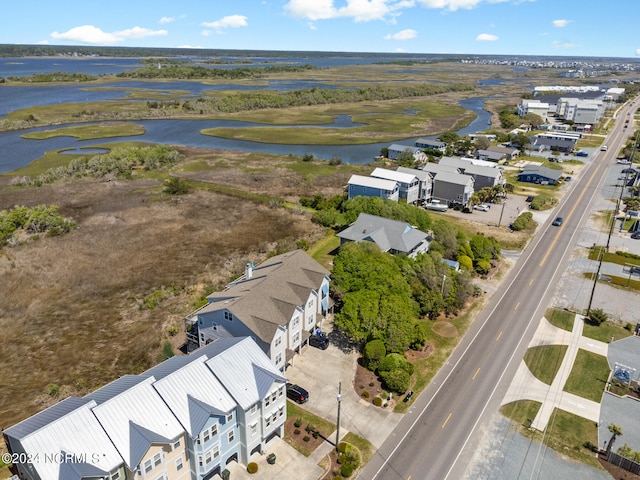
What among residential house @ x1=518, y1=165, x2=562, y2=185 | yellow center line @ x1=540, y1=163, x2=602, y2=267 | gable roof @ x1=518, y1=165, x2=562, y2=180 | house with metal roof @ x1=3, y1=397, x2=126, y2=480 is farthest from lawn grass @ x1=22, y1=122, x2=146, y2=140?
house with metal roof @ x1=3, y1=397, x2=126, y2=480

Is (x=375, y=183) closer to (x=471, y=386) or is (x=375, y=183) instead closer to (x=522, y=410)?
(x=471, y=386)

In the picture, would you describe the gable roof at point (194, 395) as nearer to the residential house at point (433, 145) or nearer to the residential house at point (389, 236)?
the residential house at point (389, 236)

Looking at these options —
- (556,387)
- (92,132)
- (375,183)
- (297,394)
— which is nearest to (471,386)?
(556,387)

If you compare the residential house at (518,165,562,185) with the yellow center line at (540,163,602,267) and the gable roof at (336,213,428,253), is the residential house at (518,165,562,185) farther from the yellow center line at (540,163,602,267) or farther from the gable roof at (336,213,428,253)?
the gable roof at (336,213,428,253)

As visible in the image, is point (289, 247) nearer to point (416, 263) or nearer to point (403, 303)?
point (416, 263)

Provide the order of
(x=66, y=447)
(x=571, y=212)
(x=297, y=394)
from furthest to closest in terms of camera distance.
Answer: (x=571, y=212) < (x=297, y=394) < (x=66, y=447)

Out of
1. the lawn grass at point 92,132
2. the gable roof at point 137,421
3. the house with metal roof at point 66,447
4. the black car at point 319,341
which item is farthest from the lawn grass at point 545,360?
the lawn grass at point 92,132
